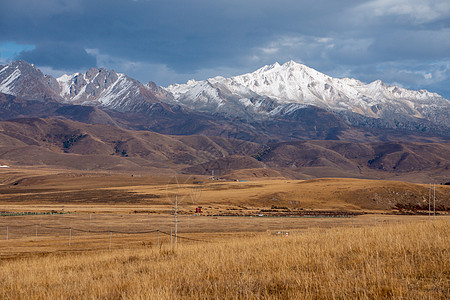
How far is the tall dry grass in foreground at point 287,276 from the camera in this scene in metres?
8.87

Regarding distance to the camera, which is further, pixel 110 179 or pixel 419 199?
pixel 110 179

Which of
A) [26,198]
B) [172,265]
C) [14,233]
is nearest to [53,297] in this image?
[172,265]

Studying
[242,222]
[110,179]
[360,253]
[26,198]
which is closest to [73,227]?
[242,222]

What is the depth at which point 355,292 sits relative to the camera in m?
8.55

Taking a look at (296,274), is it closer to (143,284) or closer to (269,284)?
(269,284)

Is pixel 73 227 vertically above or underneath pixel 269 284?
underneath

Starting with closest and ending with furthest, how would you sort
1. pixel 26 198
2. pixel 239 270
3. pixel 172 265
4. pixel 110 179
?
pixel 239 270 → pixel 172 265 → pixel 26 198 → pixel 110 179

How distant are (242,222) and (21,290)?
50.0 m

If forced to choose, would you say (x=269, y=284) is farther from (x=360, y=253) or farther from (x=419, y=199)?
(x=419, y=199)

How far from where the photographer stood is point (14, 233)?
48344mm

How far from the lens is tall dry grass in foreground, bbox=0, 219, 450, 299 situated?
29.1 feet

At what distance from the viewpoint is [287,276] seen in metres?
10.3

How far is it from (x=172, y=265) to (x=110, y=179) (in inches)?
6944

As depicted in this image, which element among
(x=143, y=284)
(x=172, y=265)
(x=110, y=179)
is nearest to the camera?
(x=143, y=284)
